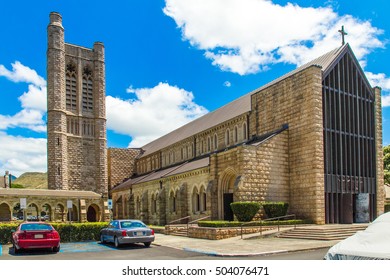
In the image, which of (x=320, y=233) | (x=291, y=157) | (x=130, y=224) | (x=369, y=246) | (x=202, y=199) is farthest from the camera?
(x=202, y=199)

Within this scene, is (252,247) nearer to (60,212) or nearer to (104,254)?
(104,254)

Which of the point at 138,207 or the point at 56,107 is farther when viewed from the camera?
the point at 56,107

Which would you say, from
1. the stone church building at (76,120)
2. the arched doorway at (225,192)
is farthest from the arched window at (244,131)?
the stone church building at (76,120)

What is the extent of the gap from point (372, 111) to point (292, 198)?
9.66 m

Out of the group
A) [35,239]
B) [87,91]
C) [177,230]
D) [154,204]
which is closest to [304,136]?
[177,230]

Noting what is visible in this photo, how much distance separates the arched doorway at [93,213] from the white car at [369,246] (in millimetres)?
44797

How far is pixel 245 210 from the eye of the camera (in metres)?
26.9

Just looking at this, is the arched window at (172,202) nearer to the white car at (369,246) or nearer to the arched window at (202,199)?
the arched window at (202,199)

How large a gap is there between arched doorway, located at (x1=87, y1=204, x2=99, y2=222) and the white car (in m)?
44.8

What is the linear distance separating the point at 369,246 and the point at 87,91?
5744 cm

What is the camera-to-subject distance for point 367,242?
774 cm

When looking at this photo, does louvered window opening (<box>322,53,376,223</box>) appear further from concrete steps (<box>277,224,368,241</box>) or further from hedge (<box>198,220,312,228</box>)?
concrete steps (<box>277,224,368,241</box>)

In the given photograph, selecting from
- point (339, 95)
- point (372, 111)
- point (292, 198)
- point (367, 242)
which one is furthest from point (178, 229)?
point (367, 242)
